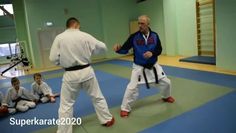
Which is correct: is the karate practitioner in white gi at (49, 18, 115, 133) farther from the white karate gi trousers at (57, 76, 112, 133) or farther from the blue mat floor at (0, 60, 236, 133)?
the blue mat floor at (0, 60, 236, 133)

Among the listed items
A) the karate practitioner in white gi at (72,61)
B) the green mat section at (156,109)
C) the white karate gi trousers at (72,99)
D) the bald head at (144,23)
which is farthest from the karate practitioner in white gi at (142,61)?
the karate practitioner in white gi at (72,61)

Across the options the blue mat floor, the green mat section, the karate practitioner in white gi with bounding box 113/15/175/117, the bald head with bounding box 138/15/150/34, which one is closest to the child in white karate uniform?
the blue mat floor

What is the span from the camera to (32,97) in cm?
410

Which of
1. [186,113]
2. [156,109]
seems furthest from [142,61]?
[186,113]

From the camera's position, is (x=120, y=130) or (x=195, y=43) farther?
(x=195, y=43)

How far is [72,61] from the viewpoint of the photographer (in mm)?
2680

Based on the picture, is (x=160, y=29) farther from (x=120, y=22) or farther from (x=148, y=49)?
(x=148, y=49)

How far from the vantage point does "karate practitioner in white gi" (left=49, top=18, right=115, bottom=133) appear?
2.67 meters

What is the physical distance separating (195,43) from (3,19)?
12099 millimetres

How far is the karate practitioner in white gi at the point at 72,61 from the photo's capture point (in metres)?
2.67

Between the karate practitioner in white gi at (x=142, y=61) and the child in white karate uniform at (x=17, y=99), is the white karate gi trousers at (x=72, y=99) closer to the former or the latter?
the karate practitioner in white gi at (x=142, y=61)

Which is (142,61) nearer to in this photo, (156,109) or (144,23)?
(144,23)

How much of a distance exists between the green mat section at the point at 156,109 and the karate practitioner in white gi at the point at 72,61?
1.44 ft

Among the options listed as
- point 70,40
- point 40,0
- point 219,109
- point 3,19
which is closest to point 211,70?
point 219,109
